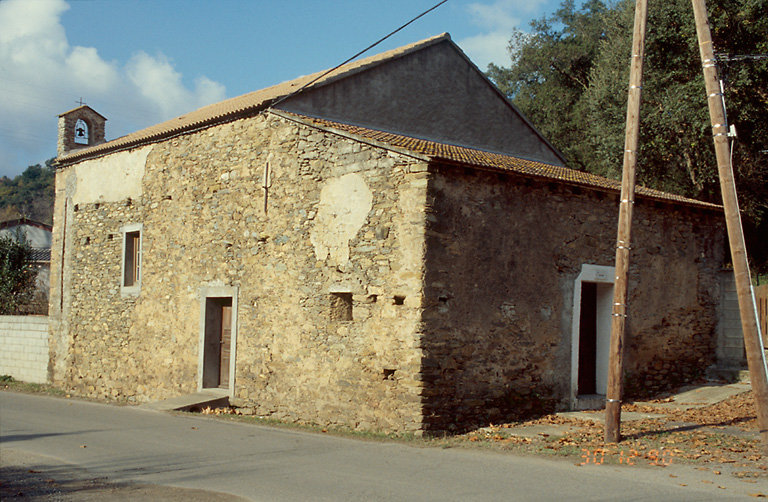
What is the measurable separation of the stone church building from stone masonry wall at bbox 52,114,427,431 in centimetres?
4

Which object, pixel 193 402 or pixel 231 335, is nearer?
pixel 193 402

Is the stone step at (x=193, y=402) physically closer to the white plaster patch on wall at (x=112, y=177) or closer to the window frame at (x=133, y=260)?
the window frame at (x=133, y=260)

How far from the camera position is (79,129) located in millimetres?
20062

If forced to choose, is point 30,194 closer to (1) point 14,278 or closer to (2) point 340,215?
(1) point 14,278

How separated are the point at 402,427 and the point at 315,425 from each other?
188 cm

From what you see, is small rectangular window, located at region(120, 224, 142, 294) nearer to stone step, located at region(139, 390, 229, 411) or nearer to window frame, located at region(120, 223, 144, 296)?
window frame, located at region(120, 223, 144, 296)

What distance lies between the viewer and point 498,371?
10797 millimetres

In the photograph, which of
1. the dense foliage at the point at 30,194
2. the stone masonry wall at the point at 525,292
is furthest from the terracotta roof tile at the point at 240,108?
the dense foliage at the point at 30,194

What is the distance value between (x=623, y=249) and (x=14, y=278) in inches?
861

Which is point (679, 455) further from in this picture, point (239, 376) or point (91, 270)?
point (91, 270)

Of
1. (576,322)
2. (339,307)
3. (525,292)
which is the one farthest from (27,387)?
(576,322)

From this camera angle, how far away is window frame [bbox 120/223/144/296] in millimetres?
15484

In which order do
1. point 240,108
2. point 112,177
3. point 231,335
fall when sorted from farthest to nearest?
point 112,177 < point 240,108 < point 231,335

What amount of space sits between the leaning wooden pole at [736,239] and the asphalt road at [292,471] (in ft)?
4.38
